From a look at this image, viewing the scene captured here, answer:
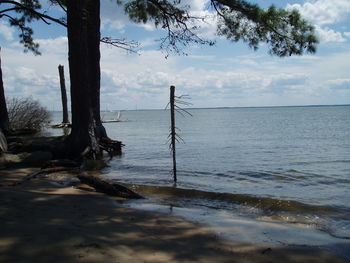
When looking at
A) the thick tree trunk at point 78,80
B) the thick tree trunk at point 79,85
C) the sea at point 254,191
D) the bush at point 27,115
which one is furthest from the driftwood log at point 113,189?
the bush at point 27,115

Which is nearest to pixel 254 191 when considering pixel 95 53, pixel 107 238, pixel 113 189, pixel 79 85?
pixel 113 189

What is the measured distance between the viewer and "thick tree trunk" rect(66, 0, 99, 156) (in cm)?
1118

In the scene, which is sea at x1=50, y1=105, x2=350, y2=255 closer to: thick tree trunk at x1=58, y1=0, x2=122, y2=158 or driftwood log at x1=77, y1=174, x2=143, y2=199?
driftwood log at x1=77, y1=174, x2=143, y2=199

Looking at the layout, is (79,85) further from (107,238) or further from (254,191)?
(107,238)

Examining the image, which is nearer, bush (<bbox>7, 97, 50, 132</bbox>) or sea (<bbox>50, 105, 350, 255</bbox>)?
sea (<bbox>50, 105, 350, 255</bbox>)

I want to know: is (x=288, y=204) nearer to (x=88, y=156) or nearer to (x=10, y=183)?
(x=10, y=183)

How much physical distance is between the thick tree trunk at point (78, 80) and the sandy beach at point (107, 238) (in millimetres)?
6039

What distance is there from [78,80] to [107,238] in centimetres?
854

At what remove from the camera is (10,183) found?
24.4 ft

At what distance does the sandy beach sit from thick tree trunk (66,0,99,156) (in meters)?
6.04

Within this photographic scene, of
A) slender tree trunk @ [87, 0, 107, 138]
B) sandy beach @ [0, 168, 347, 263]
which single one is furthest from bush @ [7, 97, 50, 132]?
sandy beach @ [0, 168, 347, 263]

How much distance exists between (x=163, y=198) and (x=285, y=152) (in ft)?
34.6

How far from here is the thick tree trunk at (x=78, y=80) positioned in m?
11.2

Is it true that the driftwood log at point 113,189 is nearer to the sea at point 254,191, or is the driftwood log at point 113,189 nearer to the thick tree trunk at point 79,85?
the sea at point 254,191
